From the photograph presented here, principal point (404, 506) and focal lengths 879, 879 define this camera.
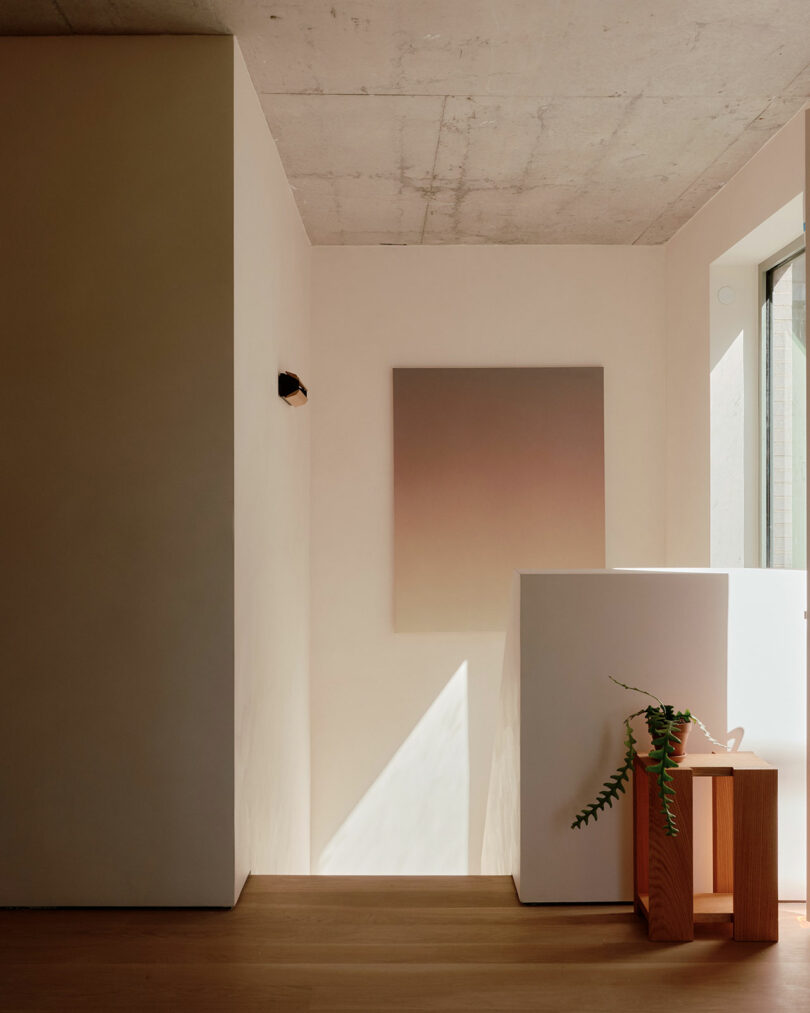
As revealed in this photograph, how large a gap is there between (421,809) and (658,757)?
261 cm

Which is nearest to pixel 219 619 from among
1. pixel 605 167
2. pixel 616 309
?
pixel 605 167

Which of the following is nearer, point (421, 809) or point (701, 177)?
point (701, 177)

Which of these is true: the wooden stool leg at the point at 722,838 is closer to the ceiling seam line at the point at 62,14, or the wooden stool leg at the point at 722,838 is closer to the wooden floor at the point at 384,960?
the wooden floor at the point at 384,960

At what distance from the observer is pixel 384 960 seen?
Answer: 2393 mm

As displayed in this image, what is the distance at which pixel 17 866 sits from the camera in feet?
8.79

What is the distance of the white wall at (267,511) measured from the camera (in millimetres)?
2832

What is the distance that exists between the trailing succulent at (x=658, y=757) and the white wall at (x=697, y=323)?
162cm

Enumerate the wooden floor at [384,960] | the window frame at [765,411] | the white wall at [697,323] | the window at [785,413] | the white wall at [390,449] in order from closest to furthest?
the wooden floor at [384,960] → the white wall at [697,323] → the window at [785,413] → the window frame at [765,411] → the white wall at [390,449]

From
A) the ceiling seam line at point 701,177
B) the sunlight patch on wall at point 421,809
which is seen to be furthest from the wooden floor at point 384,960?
the ceiling seam line at point 701,177

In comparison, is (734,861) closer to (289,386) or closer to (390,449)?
(289,386)

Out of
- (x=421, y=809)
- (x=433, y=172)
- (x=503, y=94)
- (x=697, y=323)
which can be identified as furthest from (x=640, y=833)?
(x=433, y=172)

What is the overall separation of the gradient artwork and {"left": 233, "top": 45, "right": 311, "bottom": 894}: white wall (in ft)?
2.06

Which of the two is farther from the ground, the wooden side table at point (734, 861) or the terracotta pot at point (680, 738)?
the terracotta pot at point (680, 738)

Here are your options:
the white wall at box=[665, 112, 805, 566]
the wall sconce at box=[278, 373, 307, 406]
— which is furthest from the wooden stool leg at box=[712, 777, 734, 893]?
the wall sconce at box=[278, 373, 307, 406]
